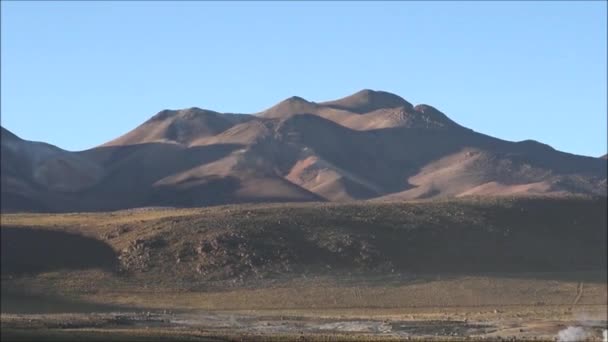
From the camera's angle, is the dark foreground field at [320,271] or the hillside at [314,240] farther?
the hillside at [314,240]

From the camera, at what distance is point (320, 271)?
132 metres

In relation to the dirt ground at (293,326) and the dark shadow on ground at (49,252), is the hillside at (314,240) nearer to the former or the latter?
the dark shadow on ground at (49,252)

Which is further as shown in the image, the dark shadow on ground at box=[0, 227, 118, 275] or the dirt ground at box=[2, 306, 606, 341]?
the dark shadow on ground at box=[0, 227, 118, 275]

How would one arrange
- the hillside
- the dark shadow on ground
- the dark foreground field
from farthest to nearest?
the hillside < the dark shadow on ground < the dark foreground field

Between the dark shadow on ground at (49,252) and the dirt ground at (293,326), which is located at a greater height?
the dark shadow on ground at (49,252)

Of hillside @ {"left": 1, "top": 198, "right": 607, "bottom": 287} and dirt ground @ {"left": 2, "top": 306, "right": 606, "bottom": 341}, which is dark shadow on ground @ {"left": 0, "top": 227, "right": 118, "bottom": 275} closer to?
hillside @ {"left": 1, "top": 198, "right": 607, "bottom": 287}

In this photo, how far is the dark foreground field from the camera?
94125 millimetres

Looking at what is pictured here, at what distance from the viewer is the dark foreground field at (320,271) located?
94125 millimetres

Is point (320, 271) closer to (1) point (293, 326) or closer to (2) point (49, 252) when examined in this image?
(2) point (49, 252)

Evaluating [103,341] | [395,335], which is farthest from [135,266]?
[103,341]

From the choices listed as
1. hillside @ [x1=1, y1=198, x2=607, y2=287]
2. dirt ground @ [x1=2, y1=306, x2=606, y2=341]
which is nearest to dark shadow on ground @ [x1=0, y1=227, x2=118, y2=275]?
hillside @ [x1=1, y1=198, x2=607, y2=287]

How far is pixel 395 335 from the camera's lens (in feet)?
275

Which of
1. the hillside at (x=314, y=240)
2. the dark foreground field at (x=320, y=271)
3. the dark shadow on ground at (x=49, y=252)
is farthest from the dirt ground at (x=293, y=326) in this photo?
the dark shadow on ground at (x=49, y=252)

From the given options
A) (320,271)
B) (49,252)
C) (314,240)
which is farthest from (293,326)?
(49,252)
